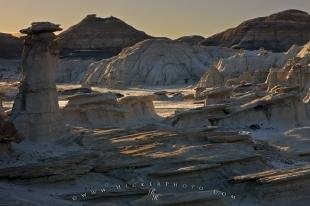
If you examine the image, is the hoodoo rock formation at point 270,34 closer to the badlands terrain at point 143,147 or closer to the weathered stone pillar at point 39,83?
the badlands terrain at point 143,147

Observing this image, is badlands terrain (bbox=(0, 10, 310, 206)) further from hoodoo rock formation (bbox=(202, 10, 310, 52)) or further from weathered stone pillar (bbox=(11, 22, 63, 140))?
hoodoo rock formation (bbox=(202, 10, 310, 52))

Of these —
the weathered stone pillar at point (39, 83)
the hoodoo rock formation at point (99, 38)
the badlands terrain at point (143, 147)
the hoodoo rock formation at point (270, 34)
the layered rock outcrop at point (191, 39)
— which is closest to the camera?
the badlands terrain at point (143, 147)

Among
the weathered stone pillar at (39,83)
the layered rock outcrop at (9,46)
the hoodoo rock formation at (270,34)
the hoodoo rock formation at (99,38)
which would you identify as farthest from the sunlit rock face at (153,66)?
the weathered stone pillar at (39,83)

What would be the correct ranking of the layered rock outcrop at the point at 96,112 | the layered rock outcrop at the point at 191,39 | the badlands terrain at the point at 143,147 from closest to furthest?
the badlands terrain at the point at 143,147 < the layered rock outcrop at the point at 96,112 < the layered rock outcrop at the point at 191,39

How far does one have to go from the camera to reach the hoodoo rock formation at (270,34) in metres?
105

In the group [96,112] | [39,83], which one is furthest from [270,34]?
[39,83]

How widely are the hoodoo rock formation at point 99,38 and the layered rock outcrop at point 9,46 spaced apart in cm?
815

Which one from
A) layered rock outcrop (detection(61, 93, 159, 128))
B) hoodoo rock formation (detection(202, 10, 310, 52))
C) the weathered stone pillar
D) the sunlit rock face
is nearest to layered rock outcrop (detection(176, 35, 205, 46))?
hoodoo rock formation (detection(202, 10, 310, 52))

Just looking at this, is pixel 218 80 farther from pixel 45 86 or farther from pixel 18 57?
pixel 18 57

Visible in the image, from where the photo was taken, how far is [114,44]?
123 m

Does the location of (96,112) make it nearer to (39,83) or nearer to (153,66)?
(39,83)

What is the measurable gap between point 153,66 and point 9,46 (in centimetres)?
5824

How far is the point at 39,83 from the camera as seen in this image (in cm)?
1953

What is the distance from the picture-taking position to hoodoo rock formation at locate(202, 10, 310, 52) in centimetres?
10481
